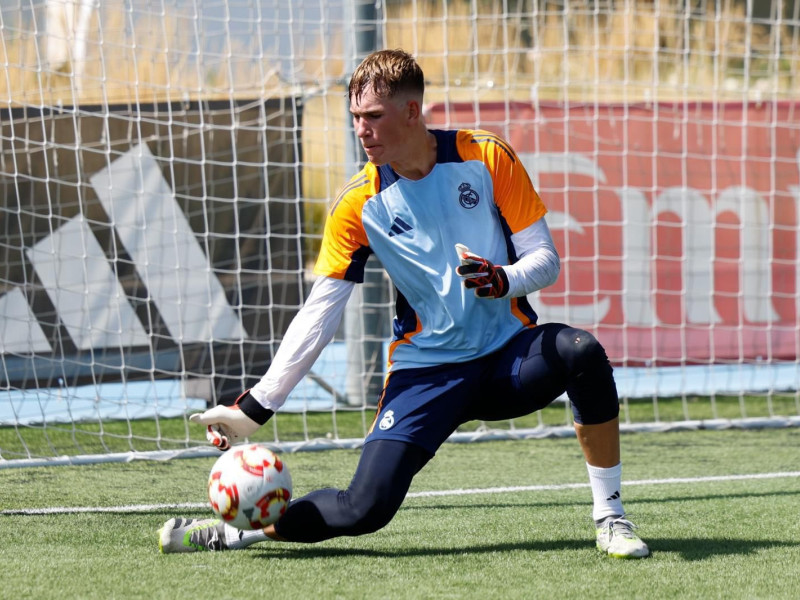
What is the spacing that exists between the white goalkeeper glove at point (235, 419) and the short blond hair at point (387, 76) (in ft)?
3.34

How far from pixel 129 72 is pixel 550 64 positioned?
688cm

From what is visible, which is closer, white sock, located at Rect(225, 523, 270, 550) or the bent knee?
the bent knee

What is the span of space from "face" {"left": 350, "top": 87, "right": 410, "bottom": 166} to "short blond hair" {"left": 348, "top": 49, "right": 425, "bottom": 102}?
0.9 inches

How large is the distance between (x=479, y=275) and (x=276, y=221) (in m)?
5.13

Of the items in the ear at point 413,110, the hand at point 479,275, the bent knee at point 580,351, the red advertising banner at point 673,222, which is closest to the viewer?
the hand at point 479,275

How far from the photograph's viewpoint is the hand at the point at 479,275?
3.13 metres

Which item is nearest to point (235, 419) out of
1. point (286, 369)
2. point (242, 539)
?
point (286, 369)

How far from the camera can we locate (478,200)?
3.56m

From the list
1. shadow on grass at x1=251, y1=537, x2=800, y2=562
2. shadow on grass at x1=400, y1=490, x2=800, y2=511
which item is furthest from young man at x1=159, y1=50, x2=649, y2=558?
shadow on grass at x1=400, y1=490, x2=800, y2=511

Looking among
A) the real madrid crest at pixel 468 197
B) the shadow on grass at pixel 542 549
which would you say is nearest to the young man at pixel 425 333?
the real madrid crest at pixel 468 197

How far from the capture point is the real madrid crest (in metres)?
3.56

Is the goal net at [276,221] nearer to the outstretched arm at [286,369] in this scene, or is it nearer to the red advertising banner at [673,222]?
the red advertising banner at [673,222]

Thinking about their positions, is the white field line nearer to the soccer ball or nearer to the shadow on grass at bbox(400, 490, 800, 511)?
the shadow on grass at bbox(400, 490, 800, 511)

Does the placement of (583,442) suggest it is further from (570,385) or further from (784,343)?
(784,343)
